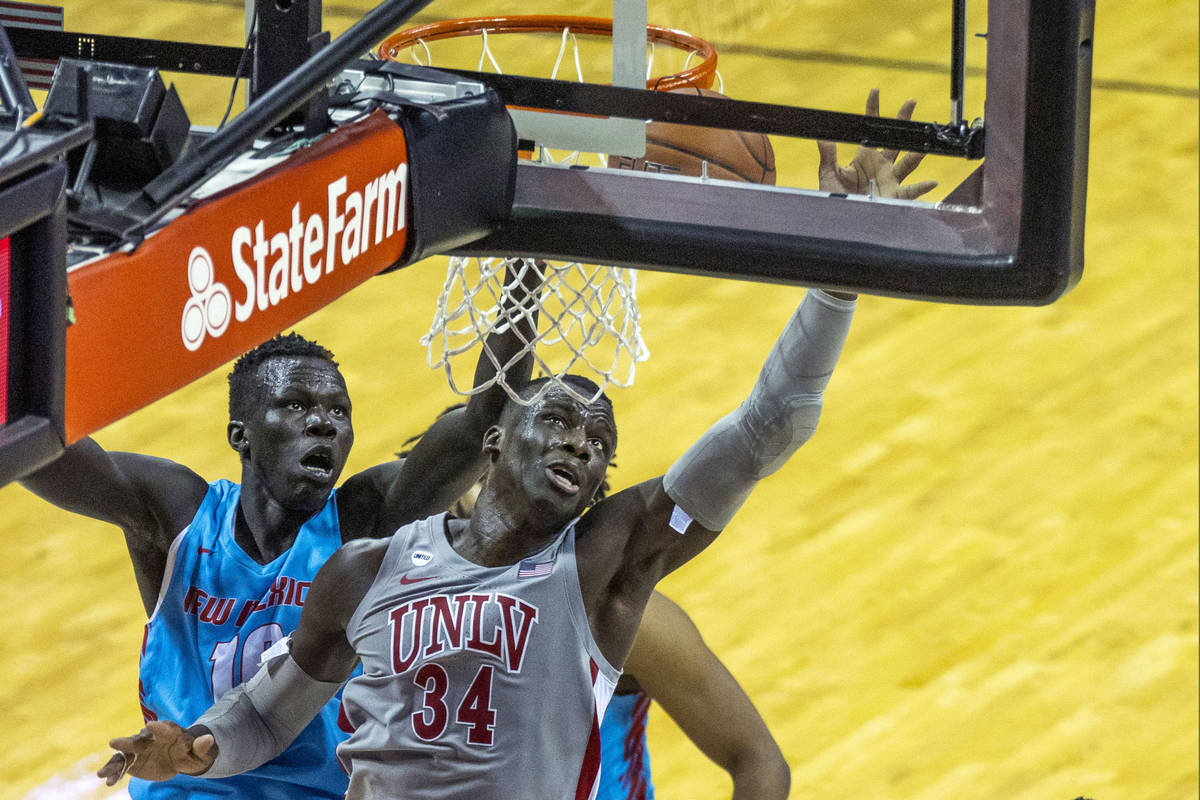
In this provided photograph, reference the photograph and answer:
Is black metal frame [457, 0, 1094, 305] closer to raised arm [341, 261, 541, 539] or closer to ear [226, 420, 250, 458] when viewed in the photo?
raised arm [341, 261, 541, 539]

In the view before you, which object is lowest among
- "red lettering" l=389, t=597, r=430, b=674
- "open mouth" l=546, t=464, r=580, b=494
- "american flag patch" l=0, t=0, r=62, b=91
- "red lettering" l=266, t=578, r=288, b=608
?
"red lettering" l=266, t=578, r=288, b=608

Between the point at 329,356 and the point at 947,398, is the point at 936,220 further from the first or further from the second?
the point at 947,398

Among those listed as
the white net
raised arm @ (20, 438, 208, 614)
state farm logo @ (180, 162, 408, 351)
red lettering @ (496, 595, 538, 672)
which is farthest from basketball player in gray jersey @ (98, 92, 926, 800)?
state farm logo @ (180, 162, 408, 351)

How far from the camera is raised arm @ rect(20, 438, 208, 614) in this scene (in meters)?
3.30

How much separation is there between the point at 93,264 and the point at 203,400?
443 centimetres

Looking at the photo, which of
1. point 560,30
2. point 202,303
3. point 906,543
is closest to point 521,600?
point 560,30

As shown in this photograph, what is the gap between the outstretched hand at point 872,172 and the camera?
2271mm

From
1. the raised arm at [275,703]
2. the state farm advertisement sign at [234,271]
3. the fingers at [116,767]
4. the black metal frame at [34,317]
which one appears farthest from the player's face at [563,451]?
the black metal frame at [34,317]

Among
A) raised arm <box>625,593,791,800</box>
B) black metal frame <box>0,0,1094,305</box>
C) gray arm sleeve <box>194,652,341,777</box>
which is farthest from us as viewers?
raised arm <box>625,593,791,800</box>

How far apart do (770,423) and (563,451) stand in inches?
16.9

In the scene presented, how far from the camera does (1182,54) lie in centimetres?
740

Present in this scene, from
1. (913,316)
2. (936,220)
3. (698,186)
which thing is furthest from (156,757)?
(913,316)

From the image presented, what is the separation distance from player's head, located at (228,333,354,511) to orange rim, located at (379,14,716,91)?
78 cm

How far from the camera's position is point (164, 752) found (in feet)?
9.93
